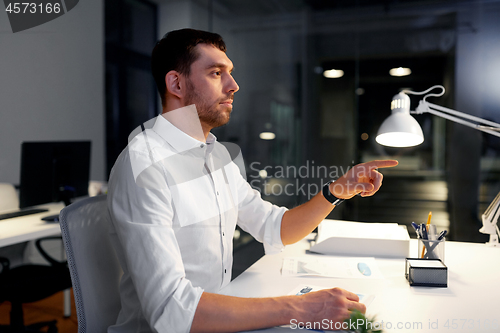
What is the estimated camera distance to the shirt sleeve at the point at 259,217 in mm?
1429

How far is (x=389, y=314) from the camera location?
99 centimetres

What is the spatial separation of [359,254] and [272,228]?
0.36 metres

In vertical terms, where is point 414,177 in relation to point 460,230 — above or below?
above

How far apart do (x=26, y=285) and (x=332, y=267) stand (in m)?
1.60

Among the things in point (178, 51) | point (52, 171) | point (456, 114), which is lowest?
point (52, 171)

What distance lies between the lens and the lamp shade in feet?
4.50

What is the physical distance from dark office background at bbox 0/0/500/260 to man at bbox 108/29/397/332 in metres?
1.60

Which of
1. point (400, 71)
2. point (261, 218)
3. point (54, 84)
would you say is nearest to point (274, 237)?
point (261, 218)

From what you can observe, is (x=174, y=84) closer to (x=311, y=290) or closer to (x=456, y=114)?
(x=311, y=290)

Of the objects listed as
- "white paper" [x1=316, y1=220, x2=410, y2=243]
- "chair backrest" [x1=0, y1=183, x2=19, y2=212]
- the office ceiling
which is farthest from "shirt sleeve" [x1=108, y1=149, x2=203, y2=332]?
the office ceiling

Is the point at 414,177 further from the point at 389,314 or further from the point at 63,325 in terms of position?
the point at 63,325

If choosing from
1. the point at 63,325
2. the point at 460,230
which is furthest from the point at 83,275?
the point at 460,230

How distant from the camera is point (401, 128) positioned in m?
1.37

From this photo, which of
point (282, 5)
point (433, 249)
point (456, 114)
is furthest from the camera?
point (282, 5)
